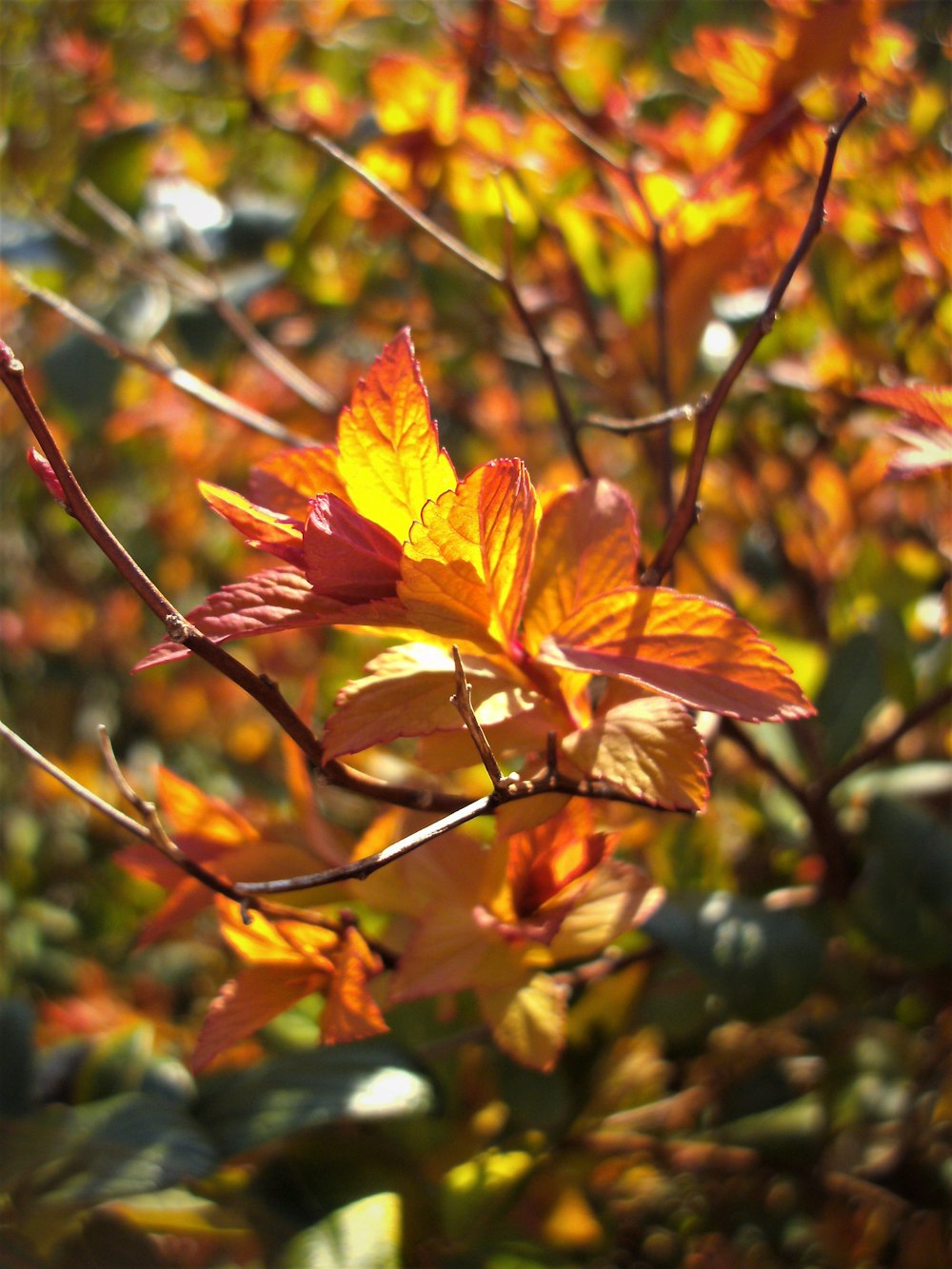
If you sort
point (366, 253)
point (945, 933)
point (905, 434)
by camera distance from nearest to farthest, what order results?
point (905, 434) → point (945, 933) → point (366, 253)

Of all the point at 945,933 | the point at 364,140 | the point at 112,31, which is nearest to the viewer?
the point at 945,933

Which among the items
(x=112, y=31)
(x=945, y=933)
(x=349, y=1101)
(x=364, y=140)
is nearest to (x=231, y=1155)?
(x=349, y=1101)

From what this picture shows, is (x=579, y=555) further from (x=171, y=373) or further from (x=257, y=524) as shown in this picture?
(x=171, y=373)

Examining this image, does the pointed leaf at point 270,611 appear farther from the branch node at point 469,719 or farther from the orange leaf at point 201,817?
the orange leaf at point 201,817

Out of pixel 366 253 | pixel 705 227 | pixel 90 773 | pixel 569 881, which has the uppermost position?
pixel 705 227

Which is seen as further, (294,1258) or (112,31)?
(112,31)

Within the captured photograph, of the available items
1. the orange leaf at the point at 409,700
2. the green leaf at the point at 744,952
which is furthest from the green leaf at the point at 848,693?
the orange leaf at the point at 409,700

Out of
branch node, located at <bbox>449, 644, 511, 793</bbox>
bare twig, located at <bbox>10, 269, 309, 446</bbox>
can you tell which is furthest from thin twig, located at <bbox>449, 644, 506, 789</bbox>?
bare twig, located at <bbox>10, 269, 309, 446</bbox>

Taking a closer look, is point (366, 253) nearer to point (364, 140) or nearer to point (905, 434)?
point (364, 140)
